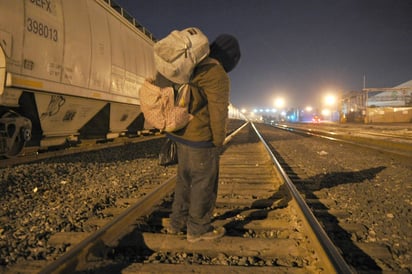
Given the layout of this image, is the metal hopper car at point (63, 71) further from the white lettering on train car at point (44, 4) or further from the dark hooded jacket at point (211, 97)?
the dark hooded jacket at point (211, 97)

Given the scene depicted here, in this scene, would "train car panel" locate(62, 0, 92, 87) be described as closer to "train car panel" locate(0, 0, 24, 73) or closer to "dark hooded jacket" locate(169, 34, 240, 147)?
"train car panel" locate(0, 0, 24, 73)

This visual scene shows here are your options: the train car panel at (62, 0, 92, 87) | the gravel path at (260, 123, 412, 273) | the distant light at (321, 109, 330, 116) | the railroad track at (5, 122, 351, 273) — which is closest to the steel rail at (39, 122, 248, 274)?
the railroad track at (5, 122, 351, 273)

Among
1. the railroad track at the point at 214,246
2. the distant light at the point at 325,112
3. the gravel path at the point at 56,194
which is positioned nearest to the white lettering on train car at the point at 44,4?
the gravel path at the point at 56,194

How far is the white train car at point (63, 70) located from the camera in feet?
19.2

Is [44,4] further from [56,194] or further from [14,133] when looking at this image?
[56,194]

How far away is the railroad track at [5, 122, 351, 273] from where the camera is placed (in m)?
2.43

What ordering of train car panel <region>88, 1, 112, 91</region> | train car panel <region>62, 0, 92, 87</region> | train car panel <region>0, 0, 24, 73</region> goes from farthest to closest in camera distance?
train car panel <region>88, 1, 112, 91</region>
train car panel <region>62, 0, 92, 87</region>
train car panel <region>0, 0, 24, 73</region>

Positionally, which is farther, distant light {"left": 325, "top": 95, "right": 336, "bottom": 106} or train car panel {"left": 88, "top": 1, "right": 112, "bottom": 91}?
distant light {"left": 325, "top": 95, "right": 336, "bottom": 106}

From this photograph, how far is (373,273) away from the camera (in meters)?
2.38

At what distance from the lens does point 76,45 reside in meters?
7.57

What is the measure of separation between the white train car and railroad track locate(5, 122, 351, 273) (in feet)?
12.2

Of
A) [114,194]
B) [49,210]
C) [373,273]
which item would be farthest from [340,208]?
[49,210]

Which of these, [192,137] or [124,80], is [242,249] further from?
[124,80]

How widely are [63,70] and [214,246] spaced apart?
19.2 feet
